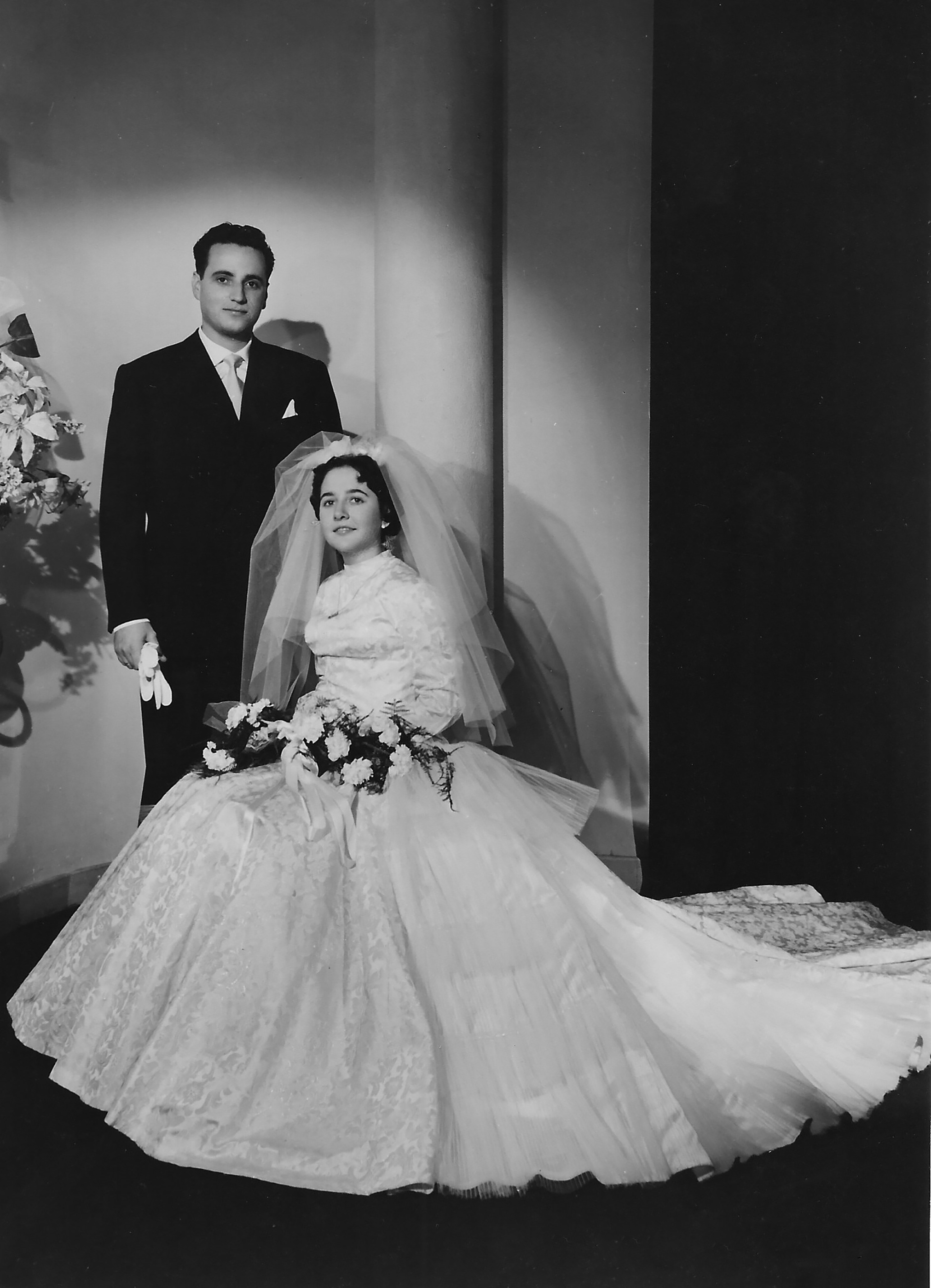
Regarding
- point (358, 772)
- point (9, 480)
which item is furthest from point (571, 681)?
point (9, 480)

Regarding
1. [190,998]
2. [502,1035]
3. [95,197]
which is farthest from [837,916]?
[95,197]

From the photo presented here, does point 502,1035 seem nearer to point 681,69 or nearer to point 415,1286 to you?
point 415,1286

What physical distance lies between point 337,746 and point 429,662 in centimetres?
39

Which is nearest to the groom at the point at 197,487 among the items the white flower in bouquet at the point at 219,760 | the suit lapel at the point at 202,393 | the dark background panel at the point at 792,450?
the suit lapel at the point at 202,393

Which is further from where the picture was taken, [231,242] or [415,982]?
[231,242]

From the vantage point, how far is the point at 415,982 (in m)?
2.38

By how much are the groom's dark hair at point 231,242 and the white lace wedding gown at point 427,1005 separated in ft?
5.38

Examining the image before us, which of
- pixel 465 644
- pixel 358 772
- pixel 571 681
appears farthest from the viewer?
Result: pixel 571 681

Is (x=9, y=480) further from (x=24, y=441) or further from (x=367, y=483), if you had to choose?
(x=367, y=483)

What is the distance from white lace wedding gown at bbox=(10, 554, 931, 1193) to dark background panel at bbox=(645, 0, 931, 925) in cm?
77

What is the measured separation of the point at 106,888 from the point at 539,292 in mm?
2584

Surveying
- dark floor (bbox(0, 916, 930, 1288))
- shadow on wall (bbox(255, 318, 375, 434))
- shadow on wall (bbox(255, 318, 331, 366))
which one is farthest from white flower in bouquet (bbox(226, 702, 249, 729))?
shadow on wall (bbox(255, 318, 331, 366))

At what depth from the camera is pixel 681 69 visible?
137 inches

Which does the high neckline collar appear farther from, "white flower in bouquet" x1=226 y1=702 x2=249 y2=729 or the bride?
"white flower in bouquet" x1=226 y1=702 x2=249 y2=729
